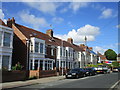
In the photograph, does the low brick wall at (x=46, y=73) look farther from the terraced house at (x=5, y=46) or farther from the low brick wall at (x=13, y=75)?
the terraced house at (x=5, y=46)

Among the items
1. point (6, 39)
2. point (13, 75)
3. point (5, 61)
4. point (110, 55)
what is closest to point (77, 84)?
point (13, 75)

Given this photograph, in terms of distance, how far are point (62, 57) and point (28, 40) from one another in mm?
11184

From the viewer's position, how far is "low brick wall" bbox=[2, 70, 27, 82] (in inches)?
665

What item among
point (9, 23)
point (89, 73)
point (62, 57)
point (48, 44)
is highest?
point (9, 23)

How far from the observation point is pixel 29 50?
24.7 meters

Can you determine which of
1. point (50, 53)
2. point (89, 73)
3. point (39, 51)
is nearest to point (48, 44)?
point (50, 53)

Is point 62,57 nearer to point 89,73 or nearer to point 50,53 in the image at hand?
point 50,53

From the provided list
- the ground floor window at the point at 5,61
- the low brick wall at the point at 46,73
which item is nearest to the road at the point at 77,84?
the low brick wall at the point at 46,73

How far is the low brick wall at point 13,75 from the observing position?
16.9m

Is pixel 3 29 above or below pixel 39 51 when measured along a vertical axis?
above

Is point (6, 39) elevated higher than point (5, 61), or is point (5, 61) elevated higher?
point (6, 39)

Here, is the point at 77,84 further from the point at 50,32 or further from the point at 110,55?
the point at 110,55

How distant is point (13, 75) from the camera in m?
18.1

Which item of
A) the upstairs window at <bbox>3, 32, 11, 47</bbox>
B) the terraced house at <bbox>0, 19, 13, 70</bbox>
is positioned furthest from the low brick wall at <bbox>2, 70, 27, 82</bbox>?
the upstairs window at <bbox>3, 32, 11, 47</bbox>
